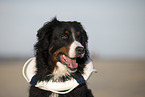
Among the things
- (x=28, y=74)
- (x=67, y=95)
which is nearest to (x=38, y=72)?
(x=28, y=74)

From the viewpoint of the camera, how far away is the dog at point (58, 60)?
15.6 feet

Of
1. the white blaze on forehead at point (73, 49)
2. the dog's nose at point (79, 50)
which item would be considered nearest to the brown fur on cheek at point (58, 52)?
the white blaze on forehead at point (73, 49)

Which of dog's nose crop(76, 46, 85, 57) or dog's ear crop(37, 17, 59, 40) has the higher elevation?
dog's ear crop(37, 17, 59, 40)

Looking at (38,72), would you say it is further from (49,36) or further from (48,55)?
(49,36)

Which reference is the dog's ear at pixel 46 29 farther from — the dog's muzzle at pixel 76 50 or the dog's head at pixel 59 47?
the dog's muzzle at pixel 76 50

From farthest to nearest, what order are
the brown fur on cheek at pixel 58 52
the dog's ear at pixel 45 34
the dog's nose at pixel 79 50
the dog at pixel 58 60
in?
1. the dog's ear at pixel 45 34
2. the dog at pixel 58 60
3. the brown fur on cheek at pixel 58 52
4. the dog's nose at pixel 79 50

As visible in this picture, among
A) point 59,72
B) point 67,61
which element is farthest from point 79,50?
point 59,72

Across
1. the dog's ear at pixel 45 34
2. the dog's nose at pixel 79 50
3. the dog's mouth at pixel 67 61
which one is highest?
the dog's ear at pixel 45 34

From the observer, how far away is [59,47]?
4.75 meters

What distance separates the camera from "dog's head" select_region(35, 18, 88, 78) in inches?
184

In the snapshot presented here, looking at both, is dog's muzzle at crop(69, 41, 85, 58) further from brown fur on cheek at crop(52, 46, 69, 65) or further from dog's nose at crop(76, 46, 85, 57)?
brown fur on cheek at crop(52, 46, 69, 65)

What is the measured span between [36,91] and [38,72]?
A: 409mm

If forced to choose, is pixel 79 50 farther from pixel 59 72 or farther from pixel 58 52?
pixel 59 72

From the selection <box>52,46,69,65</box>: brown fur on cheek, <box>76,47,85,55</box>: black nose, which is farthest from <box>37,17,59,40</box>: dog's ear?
<box>76,47,85,55</box>: black nose
